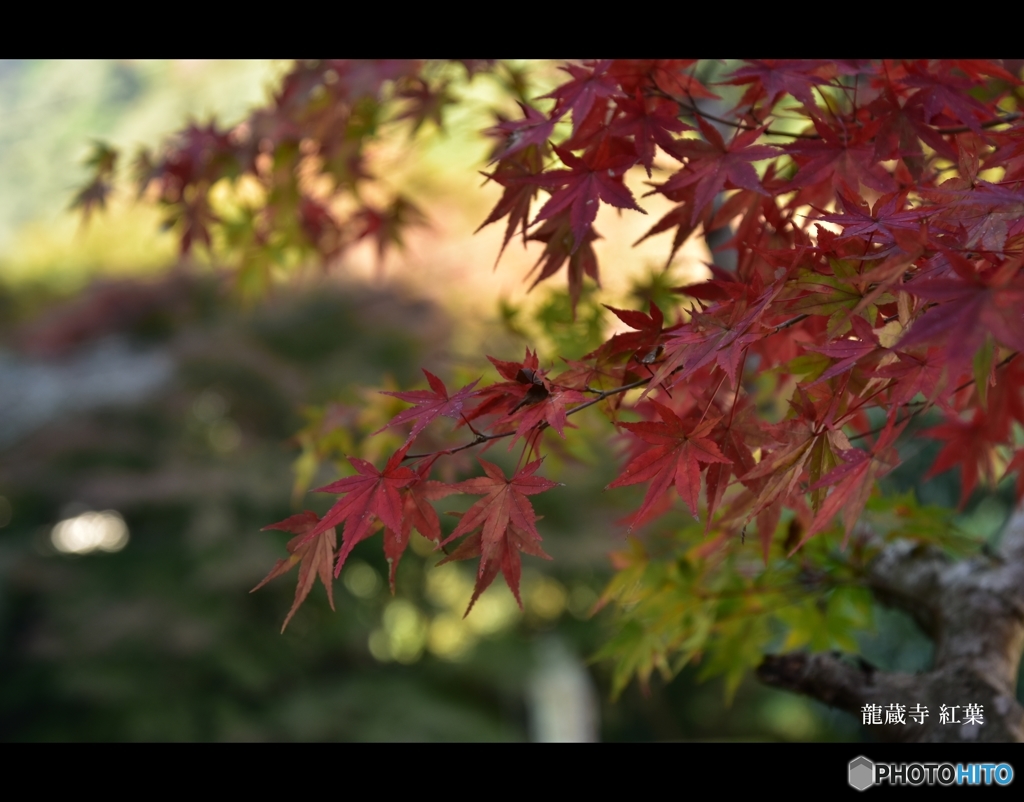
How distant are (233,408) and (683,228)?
10.9 ft

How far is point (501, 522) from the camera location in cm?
69

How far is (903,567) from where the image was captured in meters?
1.20

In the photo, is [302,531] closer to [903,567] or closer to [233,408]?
[903,567]

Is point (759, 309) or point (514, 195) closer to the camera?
point (759, 309)

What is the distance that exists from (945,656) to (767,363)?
0.46 meters

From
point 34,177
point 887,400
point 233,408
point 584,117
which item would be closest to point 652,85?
point 584,117

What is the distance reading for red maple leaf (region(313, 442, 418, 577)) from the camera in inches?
27.4

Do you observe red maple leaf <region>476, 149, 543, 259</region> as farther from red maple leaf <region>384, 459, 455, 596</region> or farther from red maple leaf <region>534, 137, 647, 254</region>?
red maple leaf <region>384, 459, 455, 596</region>

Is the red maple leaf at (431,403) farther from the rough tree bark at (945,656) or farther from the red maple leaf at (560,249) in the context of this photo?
the rough tree bark at (945,656)

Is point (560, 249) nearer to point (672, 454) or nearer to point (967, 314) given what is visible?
point (672, 454)

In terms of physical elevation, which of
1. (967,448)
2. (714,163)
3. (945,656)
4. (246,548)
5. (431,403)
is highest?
(246,548)

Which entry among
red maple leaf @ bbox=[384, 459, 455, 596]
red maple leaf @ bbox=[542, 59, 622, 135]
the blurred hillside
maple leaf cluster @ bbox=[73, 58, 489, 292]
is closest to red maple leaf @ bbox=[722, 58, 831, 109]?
red maple leaf @ bbox=[542, 59, 622, 135]
